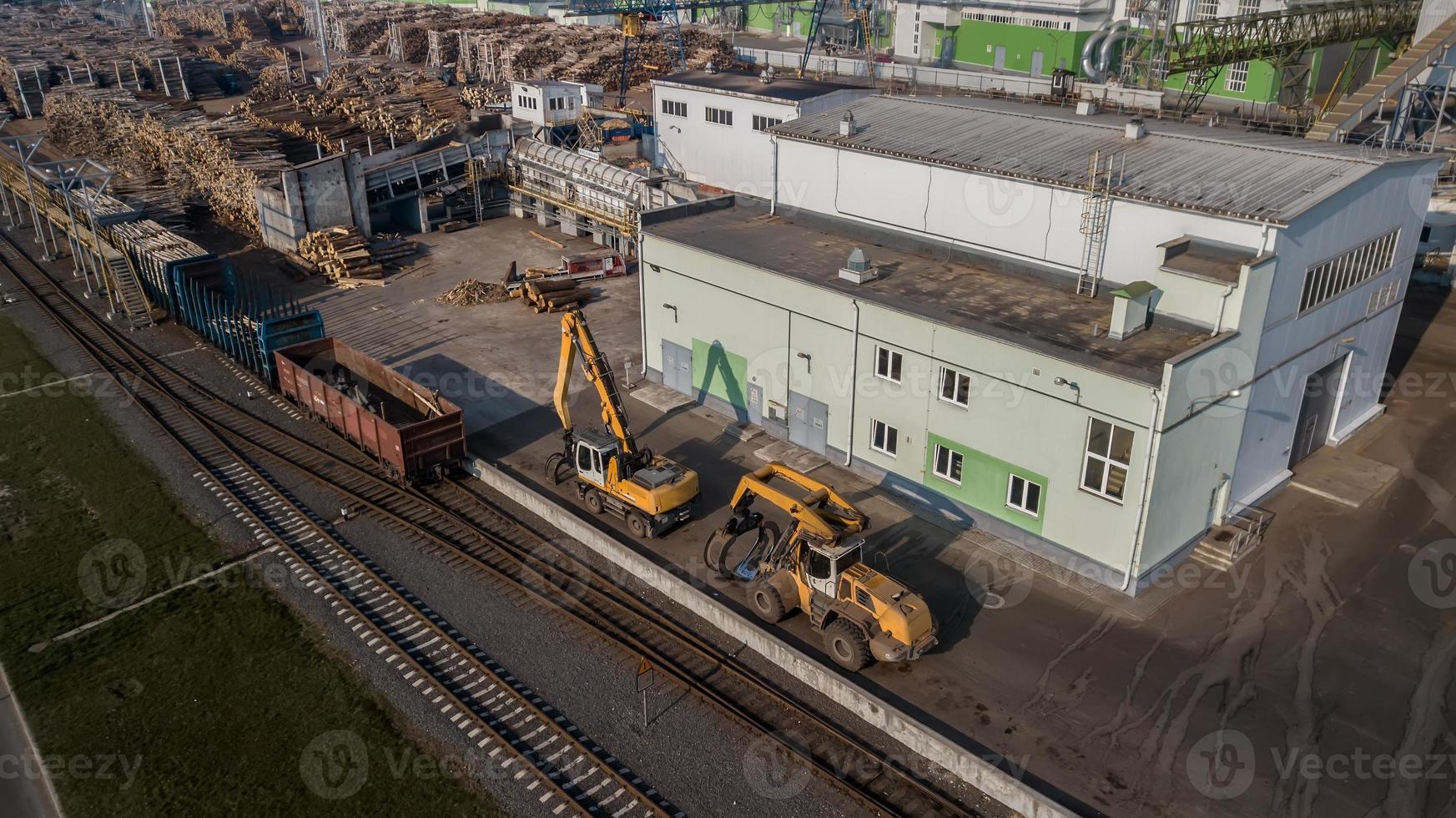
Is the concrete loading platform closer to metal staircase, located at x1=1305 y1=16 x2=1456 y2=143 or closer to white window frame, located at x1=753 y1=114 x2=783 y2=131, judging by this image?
metal staircase, located at x1=1305 y1=16 x2=1456 y2=143

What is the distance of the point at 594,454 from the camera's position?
2119cm

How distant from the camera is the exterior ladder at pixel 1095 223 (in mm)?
22141

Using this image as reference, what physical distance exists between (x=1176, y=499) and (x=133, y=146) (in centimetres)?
5497

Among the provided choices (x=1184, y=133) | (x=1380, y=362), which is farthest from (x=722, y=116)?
(x=1380, y=362)

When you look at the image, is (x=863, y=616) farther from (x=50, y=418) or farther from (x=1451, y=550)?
(x=50, y=418)

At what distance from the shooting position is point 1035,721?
618 inches

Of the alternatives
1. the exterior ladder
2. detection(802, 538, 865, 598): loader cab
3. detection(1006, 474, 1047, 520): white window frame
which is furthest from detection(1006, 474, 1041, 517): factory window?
the exterior ladder

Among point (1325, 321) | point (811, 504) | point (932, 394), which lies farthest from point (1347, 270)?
point (811, 504)

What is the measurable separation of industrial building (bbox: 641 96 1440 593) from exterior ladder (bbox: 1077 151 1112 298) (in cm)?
6

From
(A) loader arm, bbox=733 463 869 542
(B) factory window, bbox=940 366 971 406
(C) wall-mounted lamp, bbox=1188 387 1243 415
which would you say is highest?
(C) wall-mounted lamp, bbox=1188 387 1243 415

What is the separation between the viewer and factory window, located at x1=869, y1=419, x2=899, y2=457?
22453 mm

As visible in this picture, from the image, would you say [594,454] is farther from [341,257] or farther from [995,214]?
[341,257]

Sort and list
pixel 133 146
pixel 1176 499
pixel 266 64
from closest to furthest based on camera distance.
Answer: pixel 1176 499, pixel 133 146, pixel 266 64

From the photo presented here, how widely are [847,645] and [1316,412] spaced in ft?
49.7
